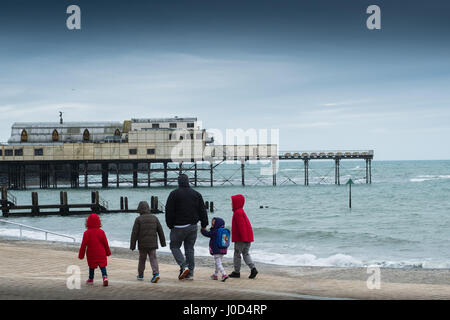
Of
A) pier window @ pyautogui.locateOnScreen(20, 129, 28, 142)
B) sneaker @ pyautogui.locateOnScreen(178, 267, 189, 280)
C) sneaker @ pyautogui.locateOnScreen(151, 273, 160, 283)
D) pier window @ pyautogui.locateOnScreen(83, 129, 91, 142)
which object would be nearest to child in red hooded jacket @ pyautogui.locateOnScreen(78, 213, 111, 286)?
sneaker @ pyautogui.locateOnScreen(151, 273, 160, 283)

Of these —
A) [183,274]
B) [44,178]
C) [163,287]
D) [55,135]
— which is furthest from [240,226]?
[55,135]

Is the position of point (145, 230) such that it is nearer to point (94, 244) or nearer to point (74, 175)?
point (94, 244)

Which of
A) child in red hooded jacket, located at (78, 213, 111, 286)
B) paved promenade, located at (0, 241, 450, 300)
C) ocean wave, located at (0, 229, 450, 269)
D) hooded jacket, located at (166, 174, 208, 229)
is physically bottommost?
ocean wave, located at (0, 229, 450, 269)

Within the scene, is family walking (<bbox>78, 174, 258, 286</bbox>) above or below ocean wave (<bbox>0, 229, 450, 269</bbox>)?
above

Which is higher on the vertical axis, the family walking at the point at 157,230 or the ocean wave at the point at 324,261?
the family walking at the point at 157,230

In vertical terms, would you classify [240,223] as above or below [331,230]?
above

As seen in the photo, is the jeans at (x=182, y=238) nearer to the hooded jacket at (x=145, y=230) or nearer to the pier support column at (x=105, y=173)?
the hooded jacket at (x=145, y=230)

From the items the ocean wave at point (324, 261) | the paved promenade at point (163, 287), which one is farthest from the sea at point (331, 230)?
the paved promenade at point (163, 287)

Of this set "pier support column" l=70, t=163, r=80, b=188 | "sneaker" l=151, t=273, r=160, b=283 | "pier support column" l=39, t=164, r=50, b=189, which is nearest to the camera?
"sneaker" l=151, t=273, r=160, b=283

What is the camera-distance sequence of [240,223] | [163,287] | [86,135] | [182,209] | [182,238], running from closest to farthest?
[163,287]
[182,209]
[182,238]
[240,223]
[86,135]

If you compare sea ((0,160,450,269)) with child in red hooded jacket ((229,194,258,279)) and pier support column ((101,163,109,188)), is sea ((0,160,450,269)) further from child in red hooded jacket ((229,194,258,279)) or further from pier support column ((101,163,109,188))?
pier support column ((101,163,109,188))
